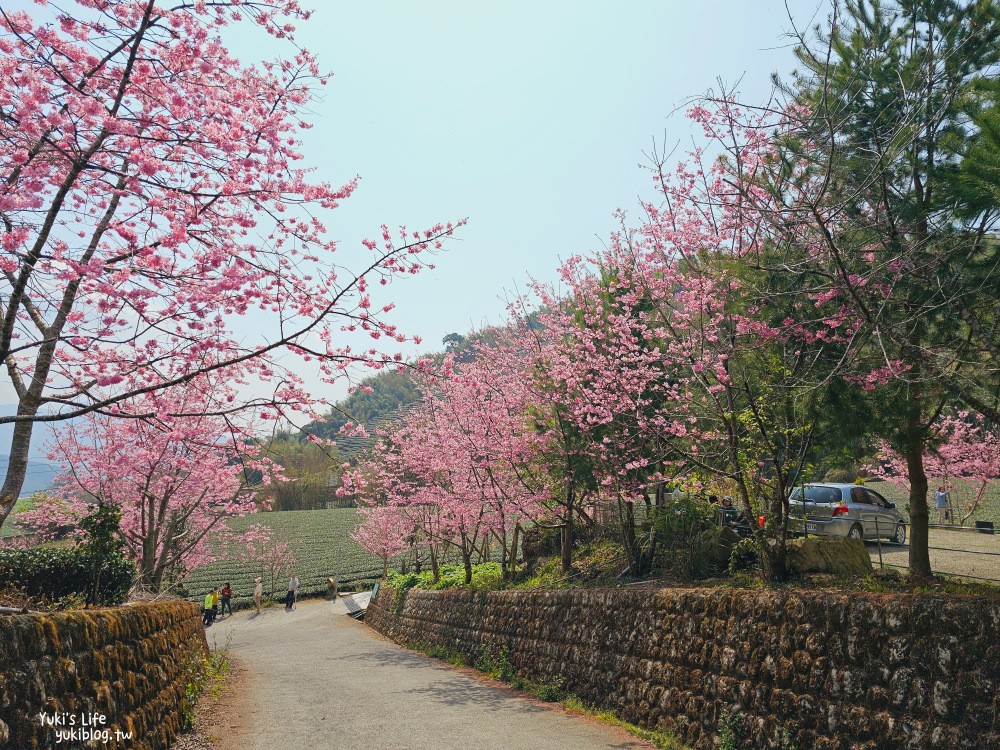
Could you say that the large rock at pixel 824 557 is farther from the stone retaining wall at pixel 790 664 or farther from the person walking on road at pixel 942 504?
the person walking on road at pixel 942 504

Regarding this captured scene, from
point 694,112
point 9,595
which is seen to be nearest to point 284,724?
point 9,595

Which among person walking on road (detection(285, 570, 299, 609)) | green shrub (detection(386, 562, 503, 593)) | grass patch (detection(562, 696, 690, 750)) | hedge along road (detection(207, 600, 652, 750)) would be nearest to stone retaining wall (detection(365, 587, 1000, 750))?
grass patch (detection(562, 696, 690, 750))

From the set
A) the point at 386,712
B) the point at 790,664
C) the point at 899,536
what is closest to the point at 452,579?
the point at 386,712

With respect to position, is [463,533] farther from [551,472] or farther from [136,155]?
[136,155]

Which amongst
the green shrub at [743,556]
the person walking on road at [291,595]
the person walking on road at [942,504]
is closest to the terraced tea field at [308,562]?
the person walking on road at [291,595]

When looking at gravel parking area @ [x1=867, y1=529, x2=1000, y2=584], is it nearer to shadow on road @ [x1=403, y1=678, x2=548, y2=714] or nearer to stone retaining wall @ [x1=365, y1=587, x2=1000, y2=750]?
stone retaining wall @ [x1=365, y1=587, x2=1000, y2=750]

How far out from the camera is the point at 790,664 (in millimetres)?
6457

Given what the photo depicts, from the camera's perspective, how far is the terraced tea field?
150 feet

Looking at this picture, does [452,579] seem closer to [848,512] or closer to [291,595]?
[848,512]

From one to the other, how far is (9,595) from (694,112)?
10652 millimetres

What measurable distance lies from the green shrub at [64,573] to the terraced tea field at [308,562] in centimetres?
3390

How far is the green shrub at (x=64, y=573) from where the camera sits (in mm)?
9523

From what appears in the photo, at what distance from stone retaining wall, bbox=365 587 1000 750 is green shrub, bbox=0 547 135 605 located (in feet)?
22.4

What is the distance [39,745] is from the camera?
432 centimetres
